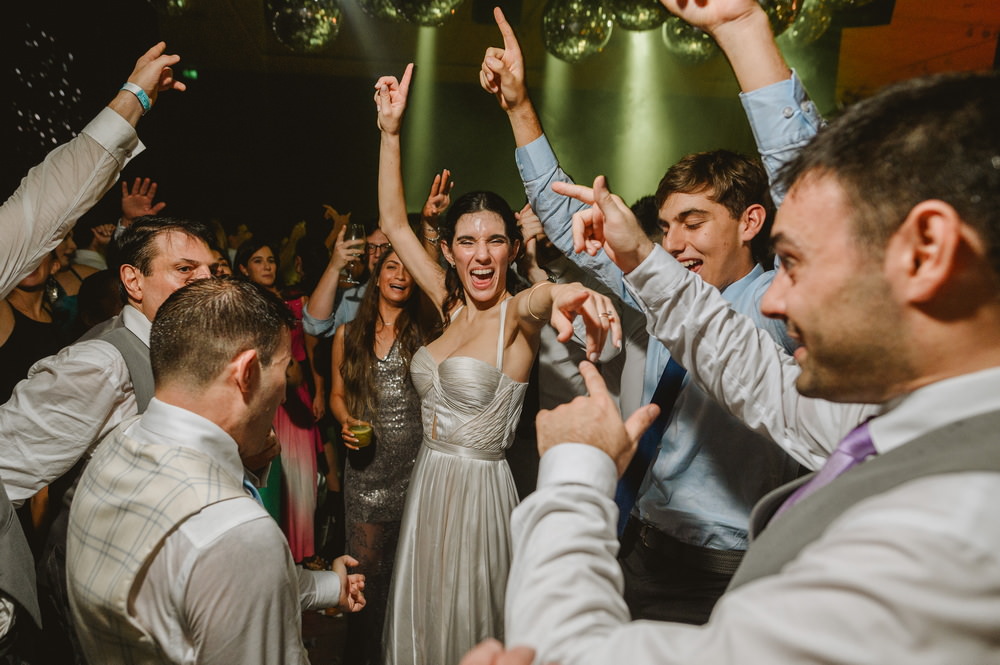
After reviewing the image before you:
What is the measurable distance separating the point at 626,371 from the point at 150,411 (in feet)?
4.33

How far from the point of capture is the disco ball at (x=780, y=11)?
3.56 metres

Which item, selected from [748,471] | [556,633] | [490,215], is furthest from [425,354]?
[556,633]

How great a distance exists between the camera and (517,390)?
7.35ft

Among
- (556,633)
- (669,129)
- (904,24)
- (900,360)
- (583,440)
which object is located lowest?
(556,633)

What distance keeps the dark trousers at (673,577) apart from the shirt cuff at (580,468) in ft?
2.78

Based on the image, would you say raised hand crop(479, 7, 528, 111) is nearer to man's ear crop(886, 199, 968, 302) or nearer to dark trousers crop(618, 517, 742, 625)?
dark trousers crop(618, 517, 742, 625)

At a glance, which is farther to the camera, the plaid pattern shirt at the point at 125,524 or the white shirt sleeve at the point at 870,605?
the plaid pattern shirt at the point at 125,524

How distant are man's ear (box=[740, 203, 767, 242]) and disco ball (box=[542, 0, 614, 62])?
3552 millimetres

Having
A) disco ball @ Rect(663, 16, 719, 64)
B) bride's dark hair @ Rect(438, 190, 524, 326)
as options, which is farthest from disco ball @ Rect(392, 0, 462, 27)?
disco ball @ Rect(663, 16, 719, 64)

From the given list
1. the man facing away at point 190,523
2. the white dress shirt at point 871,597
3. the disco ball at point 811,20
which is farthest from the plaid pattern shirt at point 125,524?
the disco ball at point 811,20

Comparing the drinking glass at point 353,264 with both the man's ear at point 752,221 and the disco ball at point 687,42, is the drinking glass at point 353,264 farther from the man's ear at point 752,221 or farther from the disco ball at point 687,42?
the disco ball at point 687,42

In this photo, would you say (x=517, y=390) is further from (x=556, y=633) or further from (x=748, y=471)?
(x=556, y=633)

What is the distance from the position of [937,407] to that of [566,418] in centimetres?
43

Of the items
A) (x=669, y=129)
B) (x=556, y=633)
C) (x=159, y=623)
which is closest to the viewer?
(x=556, y=633)
